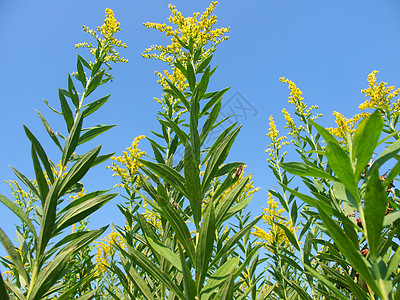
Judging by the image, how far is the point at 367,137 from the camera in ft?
3.30

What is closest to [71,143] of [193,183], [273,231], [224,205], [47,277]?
[47,277]

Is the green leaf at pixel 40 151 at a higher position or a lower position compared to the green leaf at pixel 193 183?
higher

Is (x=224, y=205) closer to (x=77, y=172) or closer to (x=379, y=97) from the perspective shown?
(x=77, y=172)

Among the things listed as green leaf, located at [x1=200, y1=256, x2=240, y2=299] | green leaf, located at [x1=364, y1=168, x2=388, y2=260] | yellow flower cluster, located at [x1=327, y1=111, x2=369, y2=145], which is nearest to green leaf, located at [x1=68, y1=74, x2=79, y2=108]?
green leaf, located at [x1=200, y1=256, x2=240, y2=299]

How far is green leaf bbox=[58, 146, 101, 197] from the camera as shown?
1563mm

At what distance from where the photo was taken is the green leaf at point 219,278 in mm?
1218

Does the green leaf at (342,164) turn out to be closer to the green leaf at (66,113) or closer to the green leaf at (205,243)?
the green leaf at (205,243)

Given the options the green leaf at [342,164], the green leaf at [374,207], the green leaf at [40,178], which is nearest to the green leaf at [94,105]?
the green leaf at [40,178]

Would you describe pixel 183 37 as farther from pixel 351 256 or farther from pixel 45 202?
pixel 351 256

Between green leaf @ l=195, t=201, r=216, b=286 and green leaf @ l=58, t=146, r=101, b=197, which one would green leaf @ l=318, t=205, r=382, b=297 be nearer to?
green leaf @ l=195, t=201, r=216, b=286

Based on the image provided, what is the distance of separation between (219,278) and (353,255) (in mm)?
664

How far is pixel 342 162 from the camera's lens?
1.04 meters

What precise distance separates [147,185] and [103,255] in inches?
146

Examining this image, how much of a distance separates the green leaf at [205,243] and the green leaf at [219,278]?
0.19 feet
